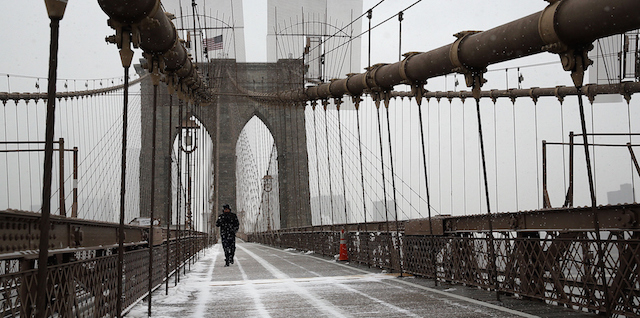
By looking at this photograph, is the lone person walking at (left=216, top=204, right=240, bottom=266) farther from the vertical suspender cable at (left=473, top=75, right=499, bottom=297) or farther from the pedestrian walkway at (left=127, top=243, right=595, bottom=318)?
the vertical suspender cable at (left=473, top=75, right=499, bottom=297)

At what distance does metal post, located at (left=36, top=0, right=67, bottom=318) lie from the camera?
338 centimetres

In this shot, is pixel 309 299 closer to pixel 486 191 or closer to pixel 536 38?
pixel 486 191

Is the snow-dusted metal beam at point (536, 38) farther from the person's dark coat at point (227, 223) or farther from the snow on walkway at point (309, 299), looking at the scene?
the person's dark coat at point (227, 223)

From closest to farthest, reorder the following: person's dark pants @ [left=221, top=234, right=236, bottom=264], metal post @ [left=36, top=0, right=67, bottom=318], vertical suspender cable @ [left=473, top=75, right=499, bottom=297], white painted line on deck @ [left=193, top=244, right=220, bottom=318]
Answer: metal post @ [left=36, top=0, right=67, bottom=318] → white painted line on deck @ [left=193, top=244, right=220, bottom=318] → vertical suspender cable @ [left=473, top=75, right=499, bottom=297] → person's dark pants @ [left=221, top=234, right=236, bottom=264]

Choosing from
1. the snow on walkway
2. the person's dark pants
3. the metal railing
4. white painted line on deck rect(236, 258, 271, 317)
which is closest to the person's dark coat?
the person's dark pants

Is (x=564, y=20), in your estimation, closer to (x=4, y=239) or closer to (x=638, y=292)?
(x=638, y=292)

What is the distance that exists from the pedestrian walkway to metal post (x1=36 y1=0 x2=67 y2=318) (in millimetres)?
3463

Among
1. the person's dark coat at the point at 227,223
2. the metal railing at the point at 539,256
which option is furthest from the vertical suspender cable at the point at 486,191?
the person's dark coat at the point at 227,223

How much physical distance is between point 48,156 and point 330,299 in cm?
502

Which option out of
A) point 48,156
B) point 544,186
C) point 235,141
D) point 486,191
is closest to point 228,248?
point 544,186

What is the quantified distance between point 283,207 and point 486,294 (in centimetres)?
4711

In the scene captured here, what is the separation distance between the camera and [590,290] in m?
6.38

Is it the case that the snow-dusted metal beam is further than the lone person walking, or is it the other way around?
the lone person walking

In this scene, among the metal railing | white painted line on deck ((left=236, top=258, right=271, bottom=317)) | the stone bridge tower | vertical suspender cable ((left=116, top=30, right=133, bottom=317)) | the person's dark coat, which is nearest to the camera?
vertical suspender cable ((left=116, top=30, right=133, bottom=317))
